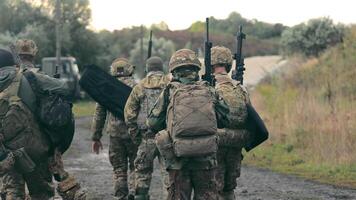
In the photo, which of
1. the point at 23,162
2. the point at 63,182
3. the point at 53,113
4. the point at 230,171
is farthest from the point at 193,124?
the point at 23,162

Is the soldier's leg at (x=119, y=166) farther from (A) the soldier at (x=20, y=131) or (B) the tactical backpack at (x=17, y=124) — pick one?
(B) the tactical backpack at (x=17, y=124)

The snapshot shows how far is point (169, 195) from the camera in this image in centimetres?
599

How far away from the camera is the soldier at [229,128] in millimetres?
6755

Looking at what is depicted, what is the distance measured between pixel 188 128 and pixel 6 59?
2.07 meters

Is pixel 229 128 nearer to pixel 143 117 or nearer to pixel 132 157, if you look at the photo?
pixel 143 117

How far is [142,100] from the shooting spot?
25.8 feet

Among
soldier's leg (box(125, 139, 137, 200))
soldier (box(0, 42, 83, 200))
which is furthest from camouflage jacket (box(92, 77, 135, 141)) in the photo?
soldier (box(0, 42, 83, 200))

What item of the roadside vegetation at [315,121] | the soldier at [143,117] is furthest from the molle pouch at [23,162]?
the roadside vegetation at [315,121]

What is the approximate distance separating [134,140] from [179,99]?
7.80ft

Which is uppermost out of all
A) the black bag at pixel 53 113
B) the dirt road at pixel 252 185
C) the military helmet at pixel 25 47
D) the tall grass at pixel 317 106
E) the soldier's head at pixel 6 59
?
the military helmet at pixel 25 47

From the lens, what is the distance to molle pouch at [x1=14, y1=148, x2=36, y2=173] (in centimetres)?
632

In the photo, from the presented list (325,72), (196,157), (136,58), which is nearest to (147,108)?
(196,157)

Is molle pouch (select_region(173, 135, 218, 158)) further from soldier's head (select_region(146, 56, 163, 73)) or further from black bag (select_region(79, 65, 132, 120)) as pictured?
black bag (select_region(79, 65, 132, 120))

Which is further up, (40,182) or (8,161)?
(8,161)
